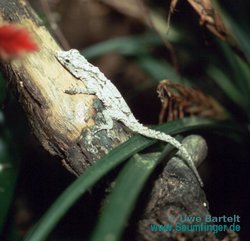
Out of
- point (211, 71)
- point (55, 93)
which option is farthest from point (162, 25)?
point (55, 93)

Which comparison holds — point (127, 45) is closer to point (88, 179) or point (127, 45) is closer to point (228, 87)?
point (228, 87)

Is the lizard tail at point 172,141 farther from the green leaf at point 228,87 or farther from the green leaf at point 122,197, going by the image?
the green leaf at point 228,87

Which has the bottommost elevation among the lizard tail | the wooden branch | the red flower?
the lizard tail

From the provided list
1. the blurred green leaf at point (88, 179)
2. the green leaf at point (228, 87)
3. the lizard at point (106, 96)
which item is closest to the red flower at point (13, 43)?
the blurred green leaf at point (88, 179)

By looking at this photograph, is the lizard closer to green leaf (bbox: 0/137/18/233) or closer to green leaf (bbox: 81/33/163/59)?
green leaf (bbox: 0/137/18/233)

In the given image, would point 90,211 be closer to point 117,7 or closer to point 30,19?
point 30,19

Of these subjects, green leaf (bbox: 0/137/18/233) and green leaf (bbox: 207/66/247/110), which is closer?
green leaf (bbox: 0/137/18/233)

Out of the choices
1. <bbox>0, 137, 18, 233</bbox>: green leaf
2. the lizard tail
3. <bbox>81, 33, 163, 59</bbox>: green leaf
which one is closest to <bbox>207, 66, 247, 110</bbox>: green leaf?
<bbox>81, 33, 163, 59</bbox>: green leaf
